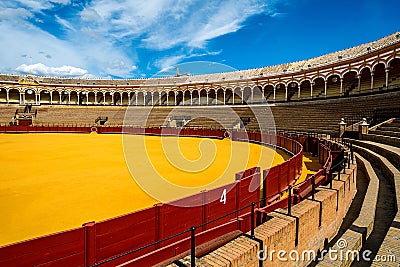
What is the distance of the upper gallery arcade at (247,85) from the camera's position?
2569 cm

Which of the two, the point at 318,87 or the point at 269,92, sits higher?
the point at 269,92

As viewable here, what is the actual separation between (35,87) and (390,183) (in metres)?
55.5

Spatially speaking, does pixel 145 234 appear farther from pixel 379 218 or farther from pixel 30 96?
pixel 30 96

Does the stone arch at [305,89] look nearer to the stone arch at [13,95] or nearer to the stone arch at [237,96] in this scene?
the stone arch at [237,96]

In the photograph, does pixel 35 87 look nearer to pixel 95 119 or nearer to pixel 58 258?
pixel 95 119

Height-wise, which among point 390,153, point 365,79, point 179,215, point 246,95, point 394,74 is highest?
point 246,95

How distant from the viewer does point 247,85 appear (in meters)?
39.7

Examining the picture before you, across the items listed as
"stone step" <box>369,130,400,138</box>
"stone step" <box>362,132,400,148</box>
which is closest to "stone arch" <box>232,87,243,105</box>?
"stone step" <box>369,130,400,138</box>

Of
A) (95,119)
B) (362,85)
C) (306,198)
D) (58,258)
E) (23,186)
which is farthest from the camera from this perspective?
(95,119)

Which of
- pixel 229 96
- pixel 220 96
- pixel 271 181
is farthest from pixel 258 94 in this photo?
pixel 271 181

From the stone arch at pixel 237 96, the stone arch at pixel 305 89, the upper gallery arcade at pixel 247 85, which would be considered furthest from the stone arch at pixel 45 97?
the stone arch at pixel 305 89

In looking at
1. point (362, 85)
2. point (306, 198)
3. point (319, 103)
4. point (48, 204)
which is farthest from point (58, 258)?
point (362, 85)

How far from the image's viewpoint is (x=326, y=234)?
16.3ft

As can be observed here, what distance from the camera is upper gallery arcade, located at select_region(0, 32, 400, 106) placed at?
25.7 meters
